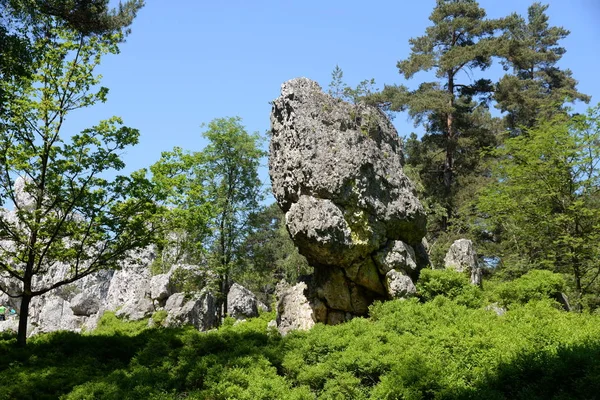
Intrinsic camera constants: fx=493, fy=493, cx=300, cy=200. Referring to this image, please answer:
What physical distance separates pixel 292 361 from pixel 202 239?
50.0 ft

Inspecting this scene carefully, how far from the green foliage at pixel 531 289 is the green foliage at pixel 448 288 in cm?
71

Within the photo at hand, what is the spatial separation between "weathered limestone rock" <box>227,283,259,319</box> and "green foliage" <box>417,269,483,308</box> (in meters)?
12.3

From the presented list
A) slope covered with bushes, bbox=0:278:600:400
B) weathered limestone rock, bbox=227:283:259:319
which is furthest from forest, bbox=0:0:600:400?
weathered limestone rock, bbox=227:283:259:319

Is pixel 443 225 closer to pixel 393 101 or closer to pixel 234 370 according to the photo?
pixel 393 101

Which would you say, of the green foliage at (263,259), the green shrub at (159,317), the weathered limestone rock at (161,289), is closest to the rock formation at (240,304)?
the green foliage at (263,259)

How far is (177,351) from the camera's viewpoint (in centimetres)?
1068

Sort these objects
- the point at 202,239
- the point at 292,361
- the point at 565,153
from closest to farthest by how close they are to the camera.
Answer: the point at 292,361, the point at 565,153, the point at 202,239

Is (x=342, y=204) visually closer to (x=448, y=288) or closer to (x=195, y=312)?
(x=448, y=288)

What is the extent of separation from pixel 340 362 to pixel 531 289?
25.5 ft

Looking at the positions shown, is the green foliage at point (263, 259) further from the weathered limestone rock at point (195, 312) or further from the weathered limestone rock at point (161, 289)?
the weathered limestone rock at point (161, 289)

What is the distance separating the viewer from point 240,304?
25.0 meters

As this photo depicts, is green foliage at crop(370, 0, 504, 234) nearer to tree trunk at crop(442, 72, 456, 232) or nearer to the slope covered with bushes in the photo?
tree trunk at crop(442, 72, 456, 232)

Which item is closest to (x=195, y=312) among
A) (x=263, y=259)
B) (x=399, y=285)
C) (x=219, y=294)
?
(x=219, y=294)

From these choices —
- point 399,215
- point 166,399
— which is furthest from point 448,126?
point 166,399
